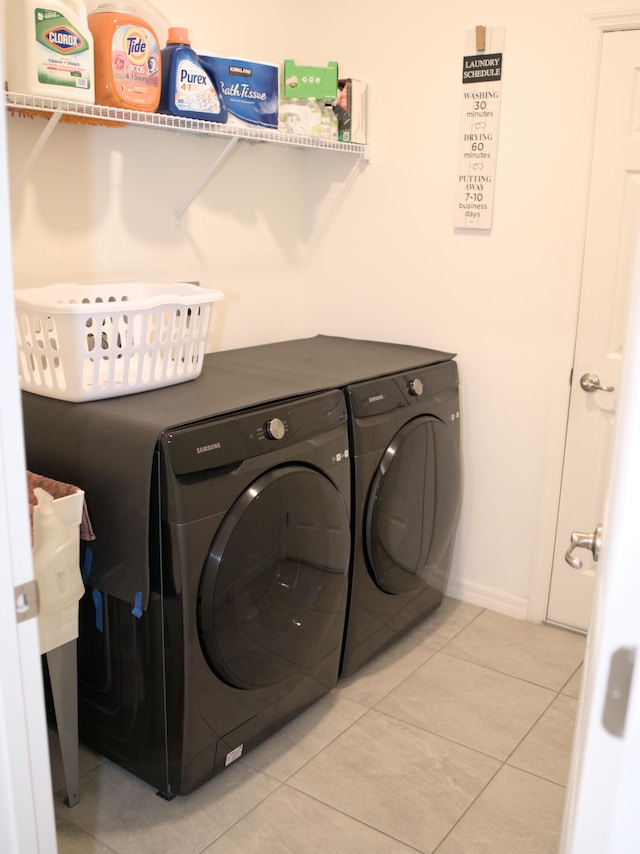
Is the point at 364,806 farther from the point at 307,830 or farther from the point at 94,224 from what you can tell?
the point at 94,224

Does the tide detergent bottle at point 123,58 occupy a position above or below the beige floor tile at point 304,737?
above

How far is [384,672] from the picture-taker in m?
2.48

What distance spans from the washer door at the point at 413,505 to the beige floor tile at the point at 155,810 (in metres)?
0.73

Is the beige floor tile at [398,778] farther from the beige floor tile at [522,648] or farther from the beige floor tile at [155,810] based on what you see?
the beige floor tile at [522,648]

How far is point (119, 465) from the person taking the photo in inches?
67.0

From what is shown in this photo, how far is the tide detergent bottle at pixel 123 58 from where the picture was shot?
1.94 m

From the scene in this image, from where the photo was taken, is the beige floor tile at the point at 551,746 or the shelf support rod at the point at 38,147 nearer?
the shelf support rod at the point at 38,147

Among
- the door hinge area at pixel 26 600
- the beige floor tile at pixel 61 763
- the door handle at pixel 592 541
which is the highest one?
the door handle at pixel 592 541

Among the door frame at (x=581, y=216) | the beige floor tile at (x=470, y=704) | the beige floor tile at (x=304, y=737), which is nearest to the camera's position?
the beige floor tile at (x=304, y=737)

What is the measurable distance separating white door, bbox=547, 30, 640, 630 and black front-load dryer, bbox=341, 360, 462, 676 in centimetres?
40

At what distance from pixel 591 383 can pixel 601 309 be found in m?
0.24

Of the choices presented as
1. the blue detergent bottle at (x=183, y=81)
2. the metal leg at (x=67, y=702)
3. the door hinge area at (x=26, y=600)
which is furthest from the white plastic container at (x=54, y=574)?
the blue detergent bottle at (x=183, y=81)

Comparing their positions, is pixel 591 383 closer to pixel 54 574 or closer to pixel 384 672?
pixel 384 672

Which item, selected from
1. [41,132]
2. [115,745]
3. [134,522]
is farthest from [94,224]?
[115,745]
